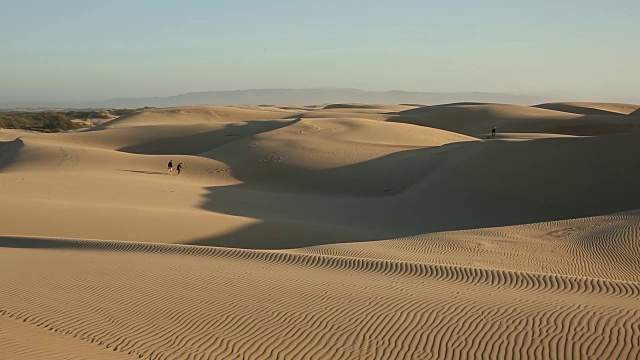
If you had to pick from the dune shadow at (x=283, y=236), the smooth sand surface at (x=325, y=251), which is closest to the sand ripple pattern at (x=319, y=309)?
the smooth sand surface at (x=325, y=251)

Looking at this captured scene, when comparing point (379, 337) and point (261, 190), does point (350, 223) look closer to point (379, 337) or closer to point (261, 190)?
point (261, 190)

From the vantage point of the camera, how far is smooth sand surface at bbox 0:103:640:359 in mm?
6961

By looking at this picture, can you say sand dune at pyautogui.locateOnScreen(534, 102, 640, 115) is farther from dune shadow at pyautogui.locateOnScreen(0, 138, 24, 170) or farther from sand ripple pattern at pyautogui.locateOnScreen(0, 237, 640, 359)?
sand ripple pattern at pyautogui.locateOnScreen(0, 237, 640, 359)

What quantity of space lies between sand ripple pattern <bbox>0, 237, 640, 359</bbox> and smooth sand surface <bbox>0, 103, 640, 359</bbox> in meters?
0.04

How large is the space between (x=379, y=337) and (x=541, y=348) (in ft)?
5.39

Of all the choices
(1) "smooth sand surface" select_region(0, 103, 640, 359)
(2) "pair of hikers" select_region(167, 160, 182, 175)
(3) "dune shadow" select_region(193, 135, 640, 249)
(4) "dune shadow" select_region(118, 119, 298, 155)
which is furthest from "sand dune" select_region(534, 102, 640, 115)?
(2) "pair of hikers" select_region(167, 160, 182, 175)

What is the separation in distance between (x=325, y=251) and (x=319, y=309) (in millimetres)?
5261

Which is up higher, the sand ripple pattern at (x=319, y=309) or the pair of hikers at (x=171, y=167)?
the sand ripple pattern at (x=319, y=309)

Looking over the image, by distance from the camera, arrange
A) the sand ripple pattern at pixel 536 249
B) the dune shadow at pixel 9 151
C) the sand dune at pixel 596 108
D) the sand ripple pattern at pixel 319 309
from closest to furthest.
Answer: the sand ripple pattern at pixel 319 309 → the sand ripple pattern at pixel 536 249 → the dune shadow at pixel 9 151 → the sand dune at pixel 596 108

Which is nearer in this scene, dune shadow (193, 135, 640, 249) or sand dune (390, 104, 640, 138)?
dune shadow (193, 135, 640, 249)

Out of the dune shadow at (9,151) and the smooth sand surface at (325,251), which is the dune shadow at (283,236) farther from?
the dune shadow at (9,151)

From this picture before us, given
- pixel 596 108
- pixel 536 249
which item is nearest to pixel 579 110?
pixel 596 108

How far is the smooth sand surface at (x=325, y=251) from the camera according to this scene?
6.96m

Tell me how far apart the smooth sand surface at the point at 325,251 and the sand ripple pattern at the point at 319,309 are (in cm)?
4
